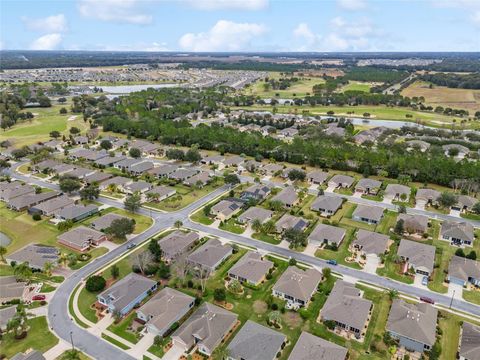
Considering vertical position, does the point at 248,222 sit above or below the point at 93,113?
below

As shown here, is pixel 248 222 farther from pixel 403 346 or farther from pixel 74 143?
pixel 74 143

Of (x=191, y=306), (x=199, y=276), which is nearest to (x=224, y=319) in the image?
(x=191, y=306)

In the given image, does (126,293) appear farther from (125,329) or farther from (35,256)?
(35,256)

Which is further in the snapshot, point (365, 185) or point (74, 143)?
point (74, 143)

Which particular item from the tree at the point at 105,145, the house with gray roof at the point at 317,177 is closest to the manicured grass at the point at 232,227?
the house with gray roof at the point at 317,177

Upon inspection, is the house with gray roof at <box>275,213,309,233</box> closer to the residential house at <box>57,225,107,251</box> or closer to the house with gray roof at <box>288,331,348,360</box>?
the house with gray roof at <box>288,331,348,360</box>
